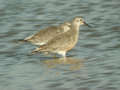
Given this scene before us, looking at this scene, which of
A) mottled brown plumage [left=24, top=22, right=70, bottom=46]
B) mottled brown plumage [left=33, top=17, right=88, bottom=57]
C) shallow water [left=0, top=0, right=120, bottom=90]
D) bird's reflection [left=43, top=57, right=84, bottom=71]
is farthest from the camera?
mottled brown plumage [left=24, top=22, right=70, bottom=46]

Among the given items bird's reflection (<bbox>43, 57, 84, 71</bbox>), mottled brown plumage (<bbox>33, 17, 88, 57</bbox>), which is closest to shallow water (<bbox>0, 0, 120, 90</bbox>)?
bird's reflection (<bbox>43, 57, 84, 71</bbox>)

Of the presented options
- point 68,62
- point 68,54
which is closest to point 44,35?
point 68,54

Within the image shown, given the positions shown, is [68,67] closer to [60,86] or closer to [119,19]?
[60,86]

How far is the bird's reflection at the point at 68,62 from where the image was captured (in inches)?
376

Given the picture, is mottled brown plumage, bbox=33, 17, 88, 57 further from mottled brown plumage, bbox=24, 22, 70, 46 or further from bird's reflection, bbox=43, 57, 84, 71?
mottled brown plumage, bbox=24, 22, 70, 46

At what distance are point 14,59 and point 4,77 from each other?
4.90ft

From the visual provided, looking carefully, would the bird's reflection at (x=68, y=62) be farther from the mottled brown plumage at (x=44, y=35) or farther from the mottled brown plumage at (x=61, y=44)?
the mottled brown plumage at (x=44, y=35)

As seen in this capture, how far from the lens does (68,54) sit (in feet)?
35.4

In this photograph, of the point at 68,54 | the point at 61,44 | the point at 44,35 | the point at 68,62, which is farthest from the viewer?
the point at 44,35

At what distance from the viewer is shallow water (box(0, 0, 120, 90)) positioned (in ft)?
27.3

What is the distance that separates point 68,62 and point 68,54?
0.82 m

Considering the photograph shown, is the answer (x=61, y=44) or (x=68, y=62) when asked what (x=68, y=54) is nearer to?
(x=61, y=44)

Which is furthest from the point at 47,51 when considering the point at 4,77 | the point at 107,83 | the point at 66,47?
the point at 107,83

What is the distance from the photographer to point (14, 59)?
1021 cm
